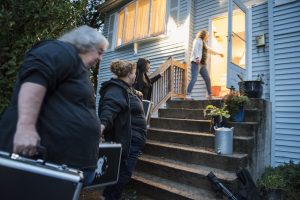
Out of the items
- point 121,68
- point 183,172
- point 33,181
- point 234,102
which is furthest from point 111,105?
point 234,102

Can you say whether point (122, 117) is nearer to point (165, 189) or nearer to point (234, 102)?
point (165, 189)

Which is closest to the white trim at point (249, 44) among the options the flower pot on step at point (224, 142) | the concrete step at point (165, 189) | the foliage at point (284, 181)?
the foliage at point (284, 181)

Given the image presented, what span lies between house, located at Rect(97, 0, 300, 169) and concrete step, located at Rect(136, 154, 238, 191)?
6.72 feet

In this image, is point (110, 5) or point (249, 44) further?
point (110, 5)

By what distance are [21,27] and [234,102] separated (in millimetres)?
3359

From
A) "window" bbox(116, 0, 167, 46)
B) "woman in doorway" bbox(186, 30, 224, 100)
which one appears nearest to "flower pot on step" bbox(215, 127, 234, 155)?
"woman in doorway" bbox(186, 30, 224, 100)

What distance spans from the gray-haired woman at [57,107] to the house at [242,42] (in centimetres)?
450

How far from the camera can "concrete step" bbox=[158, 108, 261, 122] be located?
469cm

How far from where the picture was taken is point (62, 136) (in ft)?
5.41

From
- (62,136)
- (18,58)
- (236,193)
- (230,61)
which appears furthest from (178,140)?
(62,136)

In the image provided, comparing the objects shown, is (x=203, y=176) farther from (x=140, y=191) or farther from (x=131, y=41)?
(x=131, y=41)

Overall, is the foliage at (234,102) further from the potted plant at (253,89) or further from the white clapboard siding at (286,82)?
the white clapboard siding at (286,82)

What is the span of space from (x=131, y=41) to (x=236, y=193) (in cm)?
754

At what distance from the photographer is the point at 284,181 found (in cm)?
413
